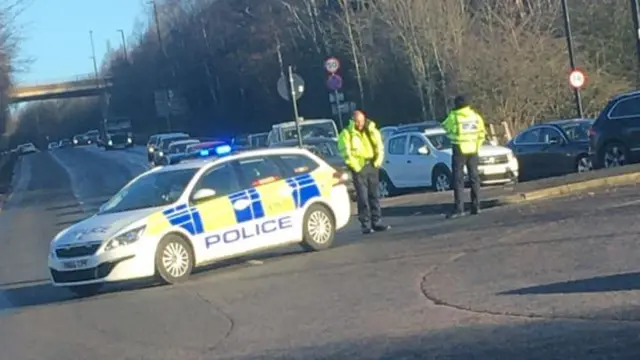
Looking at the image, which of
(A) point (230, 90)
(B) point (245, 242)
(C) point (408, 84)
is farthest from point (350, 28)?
(B) point (245, 242)

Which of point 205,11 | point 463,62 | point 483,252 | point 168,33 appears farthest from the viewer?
point 168,33

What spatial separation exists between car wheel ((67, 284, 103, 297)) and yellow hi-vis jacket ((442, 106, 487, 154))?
5946mm

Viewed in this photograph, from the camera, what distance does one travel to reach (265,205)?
17.1 m

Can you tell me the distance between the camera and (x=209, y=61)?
299ft

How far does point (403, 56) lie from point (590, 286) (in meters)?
45.6

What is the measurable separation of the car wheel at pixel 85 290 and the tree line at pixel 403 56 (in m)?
31.3

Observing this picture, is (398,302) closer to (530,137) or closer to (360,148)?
(360,148)

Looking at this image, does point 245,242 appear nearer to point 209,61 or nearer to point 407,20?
point 407,20

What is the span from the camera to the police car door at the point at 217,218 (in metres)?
16.3

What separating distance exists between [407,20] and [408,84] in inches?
118

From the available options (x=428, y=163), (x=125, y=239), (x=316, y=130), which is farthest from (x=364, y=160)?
(x=316, y=130)

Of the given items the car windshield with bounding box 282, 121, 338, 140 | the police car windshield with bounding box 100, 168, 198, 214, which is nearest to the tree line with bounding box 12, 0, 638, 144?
the car windshield with bounding box 282, 121, 338, 140

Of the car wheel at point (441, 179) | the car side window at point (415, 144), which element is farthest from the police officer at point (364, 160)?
the car side window at point (415, 144)

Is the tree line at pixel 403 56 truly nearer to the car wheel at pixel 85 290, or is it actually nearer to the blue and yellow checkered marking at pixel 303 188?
the blue and yellow checkered marking at pixel 303 188
